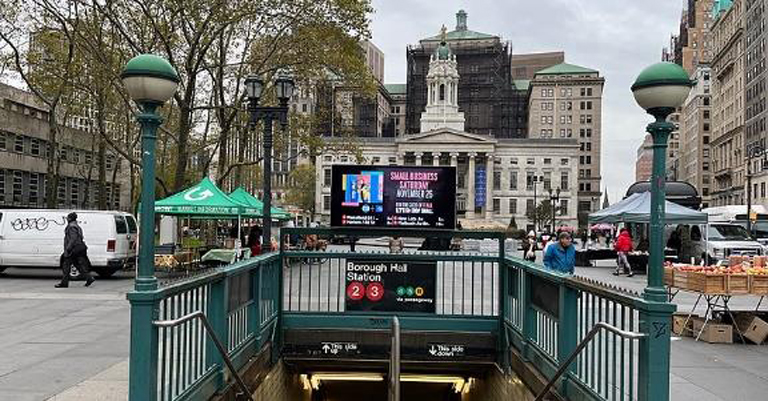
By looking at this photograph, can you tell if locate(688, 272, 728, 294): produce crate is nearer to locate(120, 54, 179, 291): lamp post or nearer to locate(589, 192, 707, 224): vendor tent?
locate(120, 54, 179, 291): lamp post

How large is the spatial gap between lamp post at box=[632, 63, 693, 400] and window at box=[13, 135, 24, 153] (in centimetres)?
5393

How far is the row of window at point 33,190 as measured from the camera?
50125 millimetres

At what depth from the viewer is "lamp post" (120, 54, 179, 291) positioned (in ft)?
18.0

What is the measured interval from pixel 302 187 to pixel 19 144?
6237 cm

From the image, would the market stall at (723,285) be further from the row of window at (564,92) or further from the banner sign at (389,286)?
the row of window at (564,92)

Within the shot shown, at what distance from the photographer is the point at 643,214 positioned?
21.9 meters

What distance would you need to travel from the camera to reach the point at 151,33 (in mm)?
30672

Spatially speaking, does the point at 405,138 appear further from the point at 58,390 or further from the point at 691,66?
the point at 58,390

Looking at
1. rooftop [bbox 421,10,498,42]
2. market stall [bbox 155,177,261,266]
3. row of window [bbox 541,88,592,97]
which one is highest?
rooftop [bbox 421,10,498,42]

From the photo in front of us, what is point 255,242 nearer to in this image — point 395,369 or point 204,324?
point 395,369

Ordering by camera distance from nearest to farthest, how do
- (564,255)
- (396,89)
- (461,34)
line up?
(564,255) < (461,34) < (396,89)

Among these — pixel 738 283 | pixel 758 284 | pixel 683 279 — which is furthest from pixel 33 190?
pixel 758 284

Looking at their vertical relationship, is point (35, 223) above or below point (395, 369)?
above

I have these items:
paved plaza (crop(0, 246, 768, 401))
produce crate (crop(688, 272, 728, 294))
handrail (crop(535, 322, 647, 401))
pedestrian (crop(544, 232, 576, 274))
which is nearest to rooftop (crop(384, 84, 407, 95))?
paved plaza (crop(0, 246, 768, 401))
